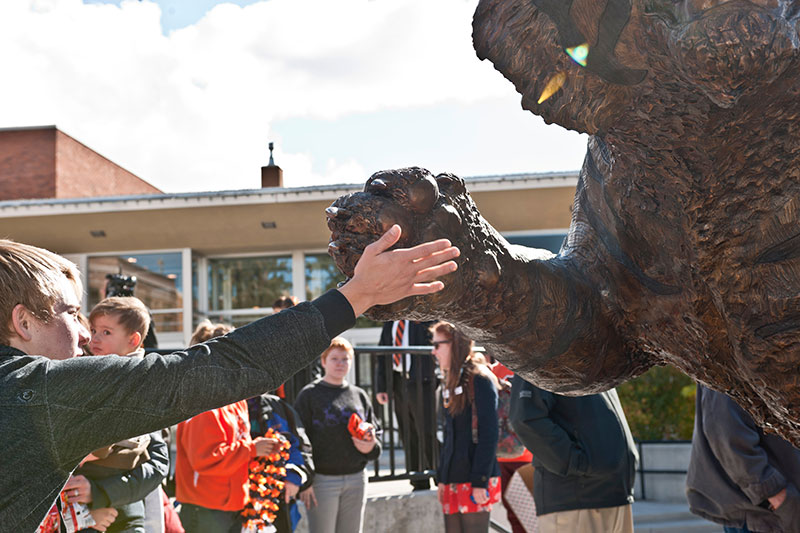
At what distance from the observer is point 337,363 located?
6520mm

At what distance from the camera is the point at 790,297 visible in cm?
134

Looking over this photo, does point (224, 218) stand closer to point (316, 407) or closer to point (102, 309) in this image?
point (316, 407)

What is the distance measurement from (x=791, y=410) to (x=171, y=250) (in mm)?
18306

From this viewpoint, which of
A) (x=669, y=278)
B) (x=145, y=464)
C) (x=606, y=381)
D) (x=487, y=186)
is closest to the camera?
(x=669, y=278)

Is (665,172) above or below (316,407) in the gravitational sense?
above

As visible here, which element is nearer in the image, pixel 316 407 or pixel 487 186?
pixel 316 407

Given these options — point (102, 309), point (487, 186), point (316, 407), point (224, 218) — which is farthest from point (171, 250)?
point (102, 309)

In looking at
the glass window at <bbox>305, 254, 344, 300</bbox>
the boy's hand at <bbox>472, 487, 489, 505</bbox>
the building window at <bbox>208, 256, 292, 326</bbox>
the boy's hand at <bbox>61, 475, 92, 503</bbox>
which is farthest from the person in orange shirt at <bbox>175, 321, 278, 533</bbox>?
the building window at <bbox>208, 256, 292, 326</bbox>

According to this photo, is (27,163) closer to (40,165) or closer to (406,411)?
(40,165)

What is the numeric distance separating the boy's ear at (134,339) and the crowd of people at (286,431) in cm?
1

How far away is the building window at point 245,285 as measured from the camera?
61.9 feet

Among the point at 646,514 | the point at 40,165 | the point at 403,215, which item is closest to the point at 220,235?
the point at 40,165

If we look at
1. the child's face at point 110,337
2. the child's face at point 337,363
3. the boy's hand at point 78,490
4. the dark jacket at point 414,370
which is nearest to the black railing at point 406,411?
the dark jacket at point 414,370

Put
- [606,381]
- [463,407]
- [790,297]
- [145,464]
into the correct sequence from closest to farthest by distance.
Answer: [790,297], [606,381], [145,464], [463,407]
